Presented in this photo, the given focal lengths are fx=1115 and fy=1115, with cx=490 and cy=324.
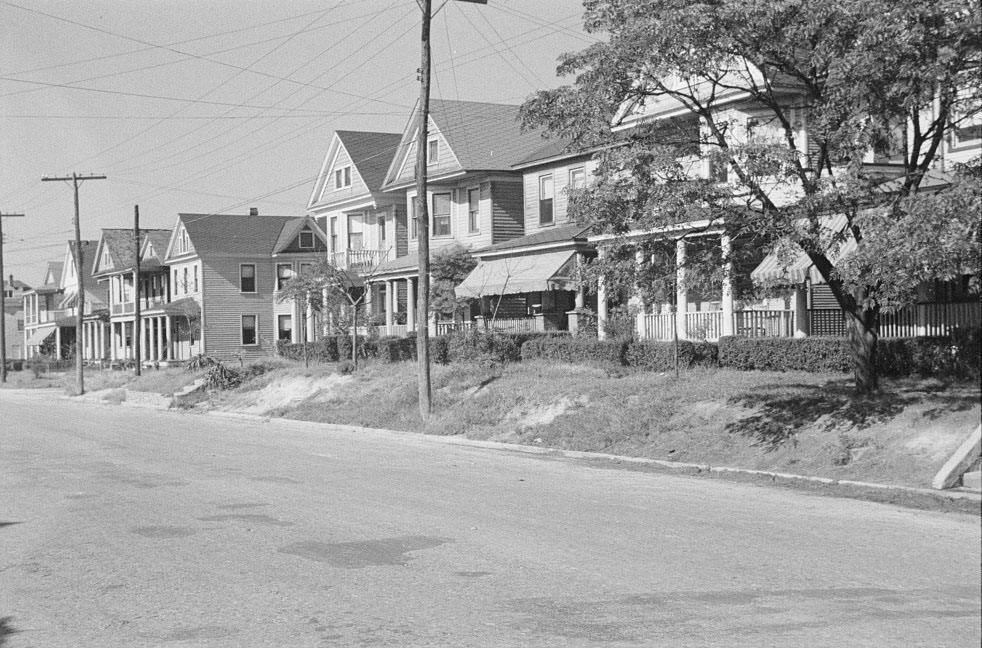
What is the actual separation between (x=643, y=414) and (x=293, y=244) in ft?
167

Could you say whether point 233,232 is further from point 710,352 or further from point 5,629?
point 5,629

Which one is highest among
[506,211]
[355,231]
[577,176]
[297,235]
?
[297,235]

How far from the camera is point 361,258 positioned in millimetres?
53906

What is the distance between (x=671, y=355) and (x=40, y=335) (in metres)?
96.2

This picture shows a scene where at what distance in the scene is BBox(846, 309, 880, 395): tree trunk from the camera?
706 inches

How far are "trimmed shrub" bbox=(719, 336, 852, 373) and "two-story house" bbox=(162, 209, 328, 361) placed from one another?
45.6 m

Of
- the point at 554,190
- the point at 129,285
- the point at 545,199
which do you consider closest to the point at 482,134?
the point at 545,199

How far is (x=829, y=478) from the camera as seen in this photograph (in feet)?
51.3

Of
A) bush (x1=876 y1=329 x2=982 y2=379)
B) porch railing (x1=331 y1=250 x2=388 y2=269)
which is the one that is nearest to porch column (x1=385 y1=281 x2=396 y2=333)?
porch railing (x1=331 y1=250 x2=388 y2=269)

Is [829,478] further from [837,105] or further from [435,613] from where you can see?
[435,613]

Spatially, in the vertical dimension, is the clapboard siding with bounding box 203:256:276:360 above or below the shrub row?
above

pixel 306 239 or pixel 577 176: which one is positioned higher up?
pixel 306 239

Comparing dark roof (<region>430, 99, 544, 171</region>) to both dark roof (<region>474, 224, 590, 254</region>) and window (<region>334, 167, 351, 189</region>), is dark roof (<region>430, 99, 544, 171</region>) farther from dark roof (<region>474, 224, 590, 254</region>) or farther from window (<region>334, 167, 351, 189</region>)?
window (<region>334, 167, 351, 189</region>)

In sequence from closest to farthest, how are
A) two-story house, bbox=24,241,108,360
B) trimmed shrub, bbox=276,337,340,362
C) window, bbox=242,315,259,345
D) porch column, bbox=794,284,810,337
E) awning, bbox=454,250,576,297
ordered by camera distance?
1. porch column, bbox=794,284,810,337
2. awning, bbox=454,250,576,297
3. trimmed shrub, bbox=276,337,340,362
4. window, bbox=242,315,259,345
5. two-story house, bbox=24,241,108,360
